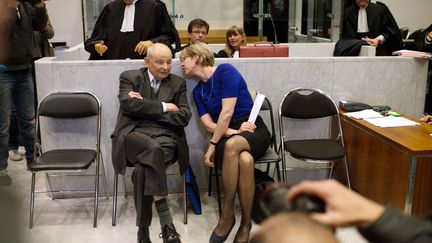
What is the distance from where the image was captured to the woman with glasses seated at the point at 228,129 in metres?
2.93

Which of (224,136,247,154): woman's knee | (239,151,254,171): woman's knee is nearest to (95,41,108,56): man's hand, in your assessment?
(224,136,247,154): woman's knee

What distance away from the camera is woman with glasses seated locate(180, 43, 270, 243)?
9.62 ft

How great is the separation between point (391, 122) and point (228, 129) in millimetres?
1121

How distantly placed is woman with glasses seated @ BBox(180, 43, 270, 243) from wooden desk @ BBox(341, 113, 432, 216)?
0.68 m

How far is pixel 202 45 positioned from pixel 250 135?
2.38 feet

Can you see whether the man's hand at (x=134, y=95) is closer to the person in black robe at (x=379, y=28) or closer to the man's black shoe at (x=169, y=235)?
the man's black shoe at (x=169, y=235)

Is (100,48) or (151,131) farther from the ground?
(100,48)

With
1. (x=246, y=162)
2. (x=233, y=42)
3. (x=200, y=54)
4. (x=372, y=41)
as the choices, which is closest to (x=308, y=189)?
(x=246, y=162)

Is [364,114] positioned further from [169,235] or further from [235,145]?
[169,235]

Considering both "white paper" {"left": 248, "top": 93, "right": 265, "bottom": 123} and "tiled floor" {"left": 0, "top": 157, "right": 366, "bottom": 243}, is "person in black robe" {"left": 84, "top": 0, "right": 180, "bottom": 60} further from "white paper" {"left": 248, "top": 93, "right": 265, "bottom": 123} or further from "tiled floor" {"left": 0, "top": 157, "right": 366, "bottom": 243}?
"tiled floor" {"left": 0, "top": 157, "right": 366, "bottom": 243}

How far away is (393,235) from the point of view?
889mm

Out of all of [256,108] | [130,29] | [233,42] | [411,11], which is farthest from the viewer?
[411,11]

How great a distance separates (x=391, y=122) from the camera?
130 inches

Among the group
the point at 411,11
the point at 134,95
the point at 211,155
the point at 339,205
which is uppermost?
the point at 411,11
